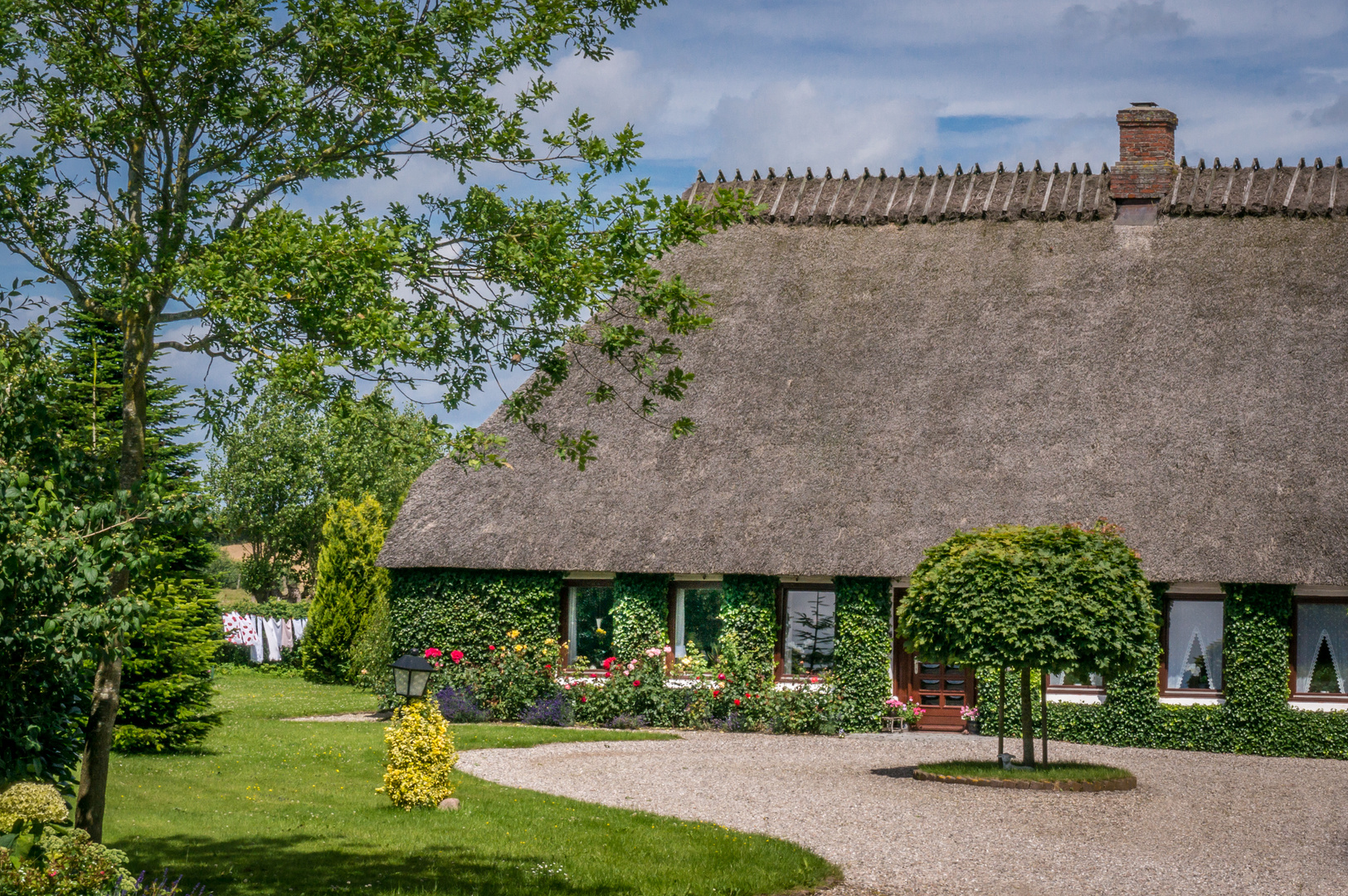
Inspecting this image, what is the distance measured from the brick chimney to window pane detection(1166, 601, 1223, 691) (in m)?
7.81

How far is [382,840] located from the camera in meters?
11.3

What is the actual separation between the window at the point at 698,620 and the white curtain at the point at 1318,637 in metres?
8.51

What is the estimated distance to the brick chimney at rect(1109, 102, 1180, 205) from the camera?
23.9 metres

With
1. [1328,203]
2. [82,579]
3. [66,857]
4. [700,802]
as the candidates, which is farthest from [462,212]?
[1328,203]

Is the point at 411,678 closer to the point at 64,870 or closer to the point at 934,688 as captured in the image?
the point at 64,870

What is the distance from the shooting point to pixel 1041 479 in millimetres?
20234

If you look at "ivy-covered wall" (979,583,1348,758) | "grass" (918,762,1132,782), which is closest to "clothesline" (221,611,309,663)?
"ivy-covered wall" (979,583,1348,758)

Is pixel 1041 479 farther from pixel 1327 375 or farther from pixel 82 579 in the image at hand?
pixel 82 579

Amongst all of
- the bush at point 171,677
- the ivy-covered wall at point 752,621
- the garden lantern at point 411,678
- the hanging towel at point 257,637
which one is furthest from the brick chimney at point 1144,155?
the hanging towel at point 257,637

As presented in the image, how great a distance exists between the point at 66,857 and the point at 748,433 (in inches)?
642

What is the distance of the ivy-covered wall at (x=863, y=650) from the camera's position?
67.6 feet

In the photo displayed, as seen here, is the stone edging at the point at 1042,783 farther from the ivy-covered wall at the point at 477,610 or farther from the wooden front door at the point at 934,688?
the ivy-covered wall at the point at 477,610

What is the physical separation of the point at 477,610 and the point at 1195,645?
11.1 metres

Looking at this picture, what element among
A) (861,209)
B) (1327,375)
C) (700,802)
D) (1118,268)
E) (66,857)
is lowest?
(700,802)
